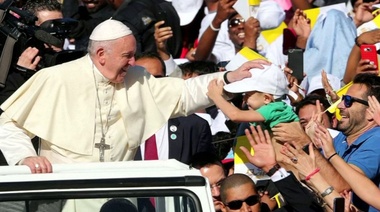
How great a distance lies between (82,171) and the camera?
597cm

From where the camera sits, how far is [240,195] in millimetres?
7637

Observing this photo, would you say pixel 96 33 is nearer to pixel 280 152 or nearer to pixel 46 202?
pixel 280 152

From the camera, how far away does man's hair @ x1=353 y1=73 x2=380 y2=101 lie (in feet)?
25.6

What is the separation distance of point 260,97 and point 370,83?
80cm

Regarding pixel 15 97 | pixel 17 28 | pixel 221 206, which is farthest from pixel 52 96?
pixel 221 206

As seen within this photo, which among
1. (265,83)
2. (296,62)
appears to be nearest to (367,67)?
(296,62)

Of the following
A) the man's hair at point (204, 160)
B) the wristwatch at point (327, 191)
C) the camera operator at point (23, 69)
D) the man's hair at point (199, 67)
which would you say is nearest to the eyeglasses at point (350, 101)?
the wristwatch at point (327, 191)

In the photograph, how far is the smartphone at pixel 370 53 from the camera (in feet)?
30.0

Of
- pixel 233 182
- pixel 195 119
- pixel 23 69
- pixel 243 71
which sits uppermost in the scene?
pixel 243 71

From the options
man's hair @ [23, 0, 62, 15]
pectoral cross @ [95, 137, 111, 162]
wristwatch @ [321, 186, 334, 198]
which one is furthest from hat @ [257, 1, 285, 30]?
wristwatch @ [321, 186, 334, 198]

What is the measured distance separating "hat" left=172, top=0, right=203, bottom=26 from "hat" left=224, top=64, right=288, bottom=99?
4.27 metres

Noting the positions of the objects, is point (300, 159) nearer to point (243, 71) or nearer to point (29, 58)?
point (243, 71)

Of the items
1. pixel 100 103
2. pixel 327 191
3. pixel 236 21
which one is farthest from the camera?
pixel 236 21

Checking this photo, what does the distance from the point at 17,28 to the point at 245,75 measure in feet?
5.92
